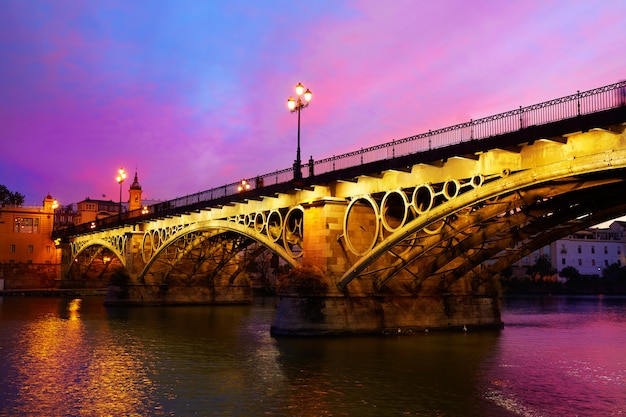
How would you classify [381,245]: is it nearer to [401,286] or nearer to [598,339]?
[401,286]

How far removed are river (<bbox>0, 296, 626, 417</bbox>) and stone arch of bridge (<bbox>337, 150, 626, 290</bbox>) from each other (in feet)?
11.7

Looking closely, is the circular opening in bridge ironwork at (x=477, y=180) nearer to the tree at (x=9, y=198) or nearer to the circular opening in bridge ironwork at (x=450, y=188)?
the circular opening in bridge ironwork at (x=450, y=188)

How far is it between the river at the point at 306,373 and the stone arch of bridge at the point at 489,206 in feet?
11.7

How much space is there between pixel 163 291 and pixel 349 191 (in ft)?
110

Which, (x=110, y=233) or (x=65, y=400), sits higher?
(x=110, y=233)

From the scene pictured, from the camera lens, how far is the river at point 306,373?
17219 mm

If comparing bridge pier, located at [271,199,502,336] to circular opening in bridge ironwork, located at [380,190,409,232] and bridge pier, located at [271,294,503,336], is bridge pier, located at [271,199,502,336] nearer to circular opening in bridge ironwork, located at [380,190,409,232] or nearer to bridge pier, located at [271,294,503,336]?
bridge pier, located at [271,294,503,336]

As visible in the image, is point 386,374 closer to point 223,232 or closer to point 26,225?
point 223,232

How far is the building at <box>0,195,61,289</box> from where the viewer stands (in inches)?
4122

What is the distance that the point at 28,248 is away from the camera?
10806 centimetres

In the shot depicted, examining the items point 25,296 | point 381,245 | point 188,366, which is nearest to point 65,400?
point 188,366

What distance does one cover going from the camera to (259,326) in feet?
133

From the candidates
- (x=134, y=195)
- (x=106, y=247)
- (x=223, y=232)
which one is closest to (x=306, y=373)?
(x=223, y=232)

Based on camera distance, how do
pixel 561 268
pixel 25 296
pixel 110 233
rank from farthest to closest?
pixel 561 268 → pixel 25 296 → pixel 110 233
